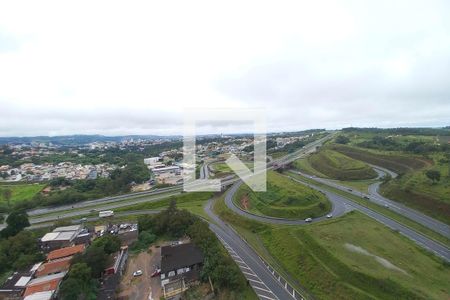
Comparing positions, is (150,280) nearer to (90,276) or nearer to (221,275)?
(90,276)

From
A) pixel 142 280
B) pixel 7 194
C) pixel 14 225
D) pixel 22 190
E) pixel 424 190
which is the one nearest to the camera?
pixel 142 280

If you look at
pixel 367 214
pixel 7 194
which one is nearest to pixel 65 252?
pixel 367 214

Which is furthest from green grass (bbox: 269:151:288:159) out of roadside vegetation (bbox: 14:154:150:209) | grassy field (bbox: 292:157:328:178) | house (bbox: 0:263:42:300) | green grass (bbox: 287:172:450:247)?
house (bbox: 0:263:42:300)

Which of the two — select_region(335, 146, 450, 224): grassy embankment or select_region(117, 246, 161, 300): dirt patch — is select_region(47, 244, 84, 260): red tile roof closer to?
select_region(117, 246, 161, 300): dirt patch

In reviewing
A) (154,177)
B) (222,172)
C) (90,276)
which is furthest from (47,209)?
(222,172)

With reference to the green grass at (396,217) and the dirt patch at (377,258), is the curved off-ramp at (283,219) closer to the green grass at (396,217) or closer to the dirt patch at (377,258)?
the green grass at (396,217)

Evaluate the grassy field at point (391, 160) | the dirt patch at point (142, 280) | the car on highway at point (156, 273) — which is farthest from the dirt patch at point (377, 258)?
the grassy field at point (391, 160)

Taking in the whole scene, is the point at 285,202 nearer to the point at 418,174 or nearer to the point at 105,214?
the point at 418,174
